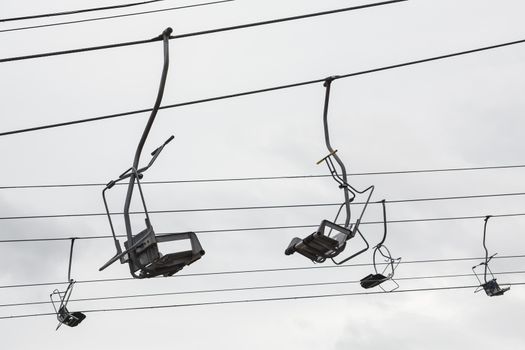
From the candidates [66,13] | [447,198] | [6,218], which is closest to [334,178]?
[66,13]

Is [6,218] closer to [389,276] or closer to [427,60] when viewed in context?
[389,276]

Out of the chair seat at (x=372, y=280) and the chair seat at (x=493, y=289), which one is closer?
the chair seat at (x=372, y=280)

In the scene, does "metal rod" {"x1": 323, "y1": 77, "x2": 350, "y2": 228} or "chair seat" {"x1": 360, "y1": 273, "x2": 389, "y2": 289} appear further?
"chair seat" {"x1": 360, "y1": 273, "x2": 389, "y2": 289}

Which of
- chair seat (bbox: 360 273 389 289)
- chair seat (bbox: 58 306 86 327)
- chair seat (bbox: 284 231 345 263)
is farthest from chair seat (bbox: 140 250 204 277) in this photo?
chair seat (bbox: 58 306 86 327)

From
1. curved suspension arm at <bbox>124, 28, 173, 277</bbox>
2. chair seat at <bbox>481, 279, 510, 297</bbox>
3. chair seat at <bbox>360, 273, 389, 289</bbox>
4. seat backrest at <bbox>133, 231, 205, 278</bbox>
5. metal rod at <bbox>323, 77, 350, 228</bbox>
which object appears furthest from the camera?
chair seat at <bbox>481, 279, 510, 297</bbox>

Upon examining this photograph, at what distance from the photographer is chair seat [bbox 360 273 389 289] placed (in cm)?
1888

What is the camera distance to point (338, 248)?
43.4ft

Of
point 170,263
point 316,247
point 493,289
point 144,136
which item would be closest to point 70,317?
point 493,289

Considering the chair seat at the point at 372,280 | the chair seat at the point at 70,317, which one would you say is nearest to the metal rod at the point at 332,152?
the chair seat at the point at 372,280

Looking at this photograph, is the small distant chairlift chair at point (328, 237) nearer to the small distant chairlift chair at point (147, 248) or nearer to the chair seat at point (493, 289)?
the small distant chairlift chair at point (147, 248)

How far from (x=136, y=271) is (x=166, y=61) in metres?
2.31

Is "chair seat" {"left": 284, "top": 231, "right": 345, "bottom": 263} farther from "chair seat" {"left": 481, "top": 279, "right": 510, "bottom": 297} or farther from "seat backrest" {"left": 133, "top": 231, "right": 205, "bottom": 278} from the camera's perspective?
"chair seat" {"left": 481, "top": 279, "right": 510, "bottom": 297}

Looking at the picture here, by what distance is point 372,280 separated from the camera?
19.1m

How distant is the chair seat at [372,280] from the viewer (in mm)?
18881
